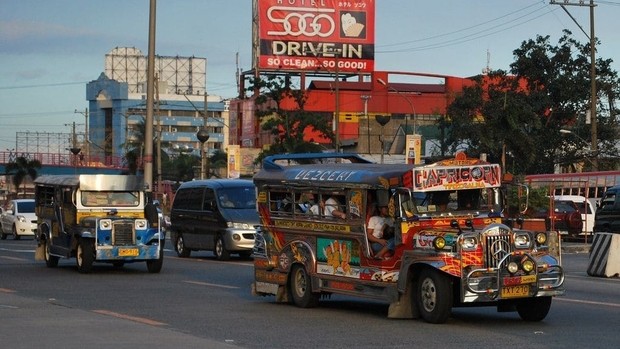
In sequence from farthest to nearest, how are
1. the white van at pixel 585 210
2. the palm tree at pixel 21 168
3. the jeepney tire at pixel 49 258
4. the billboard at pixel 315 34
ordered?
1. the palm tree at pixel 21 168
2. the billboard at pixel 315 34
3. the white van at pixel 585 210
4. the jeepney tire at pixel 49 258

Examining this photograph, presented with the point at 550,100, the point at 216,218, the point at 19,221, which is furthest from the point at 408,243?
the point at 550,100

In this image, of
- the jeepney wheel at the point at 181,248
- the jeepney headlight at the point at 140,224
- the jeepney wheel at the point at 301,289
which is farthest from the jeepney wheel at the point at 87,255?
the jeepney wheel at the point at 301,289

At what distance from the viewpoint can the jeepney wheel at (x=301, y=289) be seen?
60.7 feet

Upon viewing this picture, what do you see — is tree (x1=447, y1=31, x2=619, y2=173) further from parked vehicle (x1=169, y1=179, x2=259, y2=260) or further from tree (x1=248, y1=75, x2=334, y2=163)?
parked vehicle (x1=169, y1=179, x2=259, y2=260)

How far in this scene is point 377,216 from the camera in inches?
677

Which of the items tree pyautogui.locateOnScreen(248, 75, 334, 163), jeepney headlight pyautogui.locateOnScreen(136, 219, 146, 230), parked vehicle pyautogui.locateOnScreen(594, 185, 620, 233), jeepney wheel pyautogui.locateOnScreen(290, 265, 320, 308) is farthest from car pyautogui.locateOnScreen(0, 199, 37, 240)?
jeepney wheel pyautogui.locateOnScreen(290, 265, 320, 308)

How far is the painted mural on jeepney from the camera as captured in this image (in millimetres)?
17406

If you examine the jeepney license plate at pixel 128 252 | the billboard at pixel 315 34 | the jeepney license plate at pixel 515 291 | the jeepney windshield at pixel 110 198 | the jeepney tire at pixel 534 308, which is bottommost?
the jeepney tire at pixel 534 308

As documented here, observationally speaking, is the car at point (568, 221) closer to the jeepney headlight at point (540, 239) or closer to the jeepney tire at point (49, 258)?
the jeepney tire at point (49, 258)

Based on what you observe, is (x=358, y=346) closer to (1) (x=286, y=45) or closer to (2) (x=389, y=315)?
(2) (x=389, y=315)

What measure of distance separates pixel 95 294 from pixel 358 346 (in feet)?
28.9

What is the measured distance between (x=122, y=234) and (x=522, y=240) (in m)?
12.9

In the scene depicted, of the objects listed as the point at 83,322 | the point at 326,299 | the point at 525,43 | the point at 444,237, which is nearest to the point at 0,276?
the point at 326,299

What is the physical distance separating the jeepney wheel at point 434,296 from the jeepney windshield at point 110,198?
13.4 m
